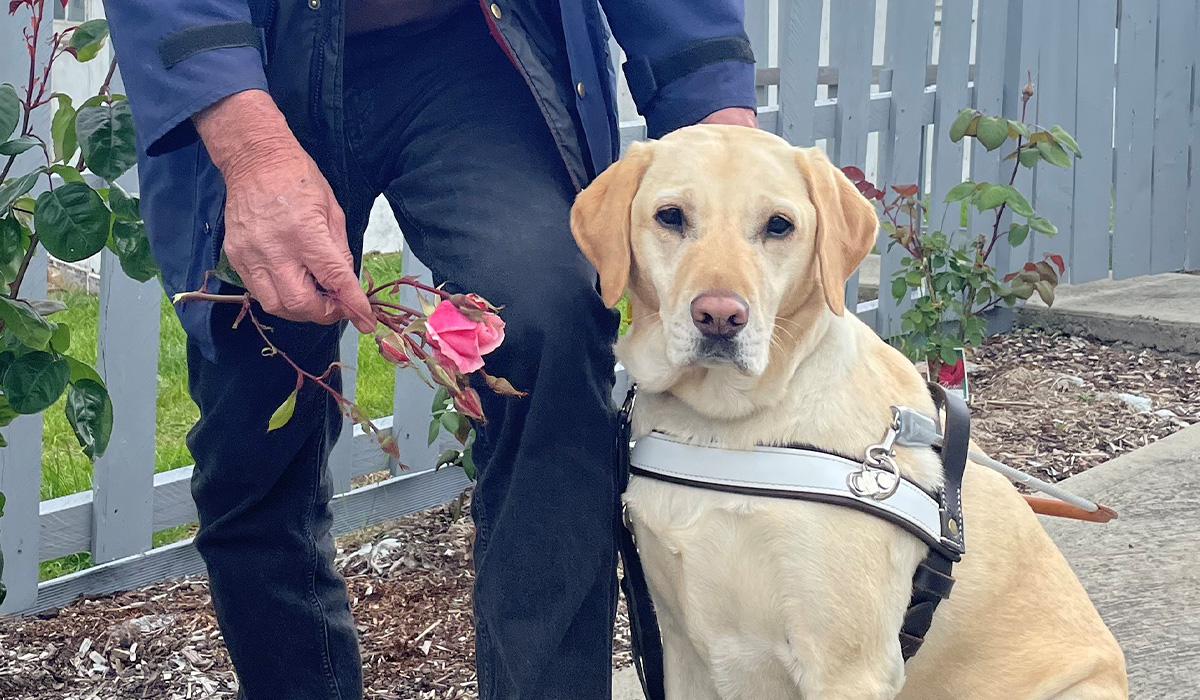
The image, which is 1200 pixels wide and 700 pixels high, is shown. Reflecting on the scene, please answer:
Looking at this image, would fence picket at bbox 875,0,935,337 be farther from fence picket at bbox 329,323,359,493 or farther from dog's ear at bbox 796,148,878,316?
dog's ear at bbox 796,148,878,316

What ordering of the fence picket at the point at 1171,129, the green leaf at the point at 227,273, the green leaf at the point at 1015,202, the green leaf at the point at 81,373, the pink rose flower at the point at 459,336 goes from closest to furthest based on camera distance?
the pink rose flower at the point at 459,336, the green leaf at the point at 227,273, the green leaf at the point at 81,373, the green leaf at the point at 1015,202, the fence picket at the point at 1171,129

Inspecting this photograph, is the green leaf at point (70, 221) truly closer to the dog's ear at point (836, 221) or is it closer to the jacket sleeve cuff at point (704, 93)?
the jacket sleeve cuff at point (704, 93)

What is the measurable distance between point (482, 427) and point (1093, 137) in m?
5.06

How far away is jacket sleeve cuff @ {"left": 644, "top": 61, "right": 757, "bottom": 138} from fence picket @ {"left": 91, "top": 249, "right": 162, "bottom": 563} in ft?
4.99

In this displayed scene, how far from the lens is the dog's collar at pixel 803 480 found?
6.09 ft

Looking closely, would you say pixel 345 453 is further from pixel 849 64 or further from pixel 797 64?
pixel 849 64

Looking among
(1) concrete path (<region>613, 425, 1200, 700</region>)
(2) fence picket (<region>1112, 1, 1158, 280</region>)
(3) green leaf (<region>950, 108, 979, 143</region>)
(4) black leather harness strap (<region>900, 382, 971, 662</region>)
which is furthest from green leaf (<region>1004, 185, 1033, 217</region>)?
(4) black leather harness strap (<region>900, 382, 971, 662</region>)

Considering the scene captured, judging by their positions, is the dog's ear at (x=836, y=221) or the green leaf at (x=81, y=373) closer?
the dog's ear at (x=836, y=221)

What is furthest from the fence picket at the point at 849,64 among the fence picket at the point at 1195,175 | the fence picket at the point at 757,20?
the fence picket at the point at 1195,175

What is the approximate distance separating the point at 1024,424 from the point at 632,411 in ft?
9.25

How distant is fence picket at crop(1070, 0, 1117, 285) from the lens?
5.96m

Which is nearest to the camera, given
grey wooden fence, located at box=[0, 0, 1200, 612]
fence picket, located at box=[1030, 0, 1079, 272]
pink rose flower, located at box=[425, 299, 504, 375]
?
pink rose flower, located at box=[425, 299, 504, 375]

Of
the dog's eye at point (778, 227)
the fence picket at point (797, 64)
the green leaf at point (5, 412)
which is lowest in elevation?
the green leaf at point (5, 412)

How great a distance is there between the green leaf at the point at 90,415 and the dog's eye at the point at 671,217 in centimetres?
108
